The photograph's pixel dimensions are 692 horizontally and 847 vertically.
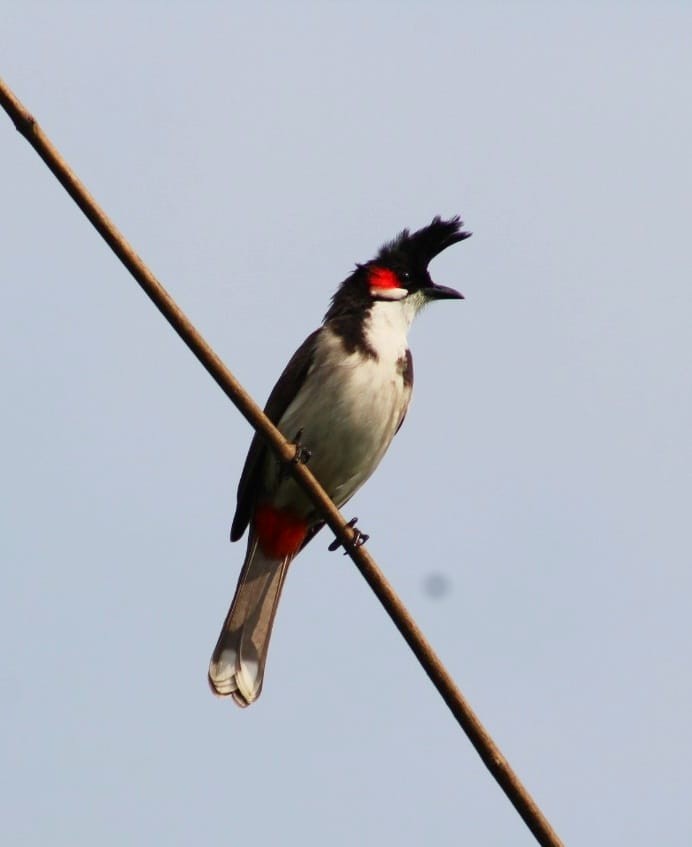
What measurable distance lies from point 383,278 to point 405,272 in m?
0.11

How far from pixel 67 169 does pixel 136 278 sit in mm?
261

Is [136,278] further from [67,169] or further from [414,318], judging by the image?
[414,318]

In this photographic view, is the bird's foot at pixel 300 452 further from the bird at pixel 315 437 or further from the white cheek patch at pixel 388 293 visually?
the white cheek patch at pixel 388 293

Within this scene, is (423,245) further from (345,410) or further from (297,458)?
(297,458)

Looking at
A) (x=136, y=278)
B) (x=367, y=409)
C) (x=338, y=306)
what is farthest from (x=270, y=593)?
(x=136, y=278)

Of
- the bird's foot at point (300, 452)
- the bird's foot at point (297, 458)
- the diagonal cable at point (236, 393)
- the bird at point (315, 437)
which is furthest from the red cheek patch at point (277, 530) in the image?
the diagonal cable at point (236, 393)

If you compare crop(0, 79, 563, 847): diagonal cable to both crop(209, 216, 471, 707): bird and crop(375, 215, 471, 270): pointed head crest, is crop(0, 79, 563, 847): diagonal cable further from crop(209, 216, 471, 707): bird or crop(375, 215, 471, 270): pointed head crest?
crop(375, 215, 471, 270): pointed head crest

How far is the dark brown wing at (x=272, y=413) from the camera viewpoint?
5.61m

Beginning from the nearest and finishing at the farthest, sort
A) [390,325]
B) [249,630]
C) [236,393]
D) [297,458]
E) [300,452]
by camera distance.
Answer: [236,393] → [297,458] → [300,452] → [249,630] → [390,325]

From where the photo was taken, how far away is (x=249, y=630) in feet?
18.4

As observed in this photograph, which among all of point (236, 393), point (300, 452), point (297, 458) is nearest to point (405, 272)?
point (300, 452)

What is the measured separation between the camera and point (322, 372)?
217 inches

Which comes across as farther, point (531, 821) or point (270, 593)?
point (270, 593)

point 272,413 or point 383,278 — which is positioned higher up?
point 383,278
